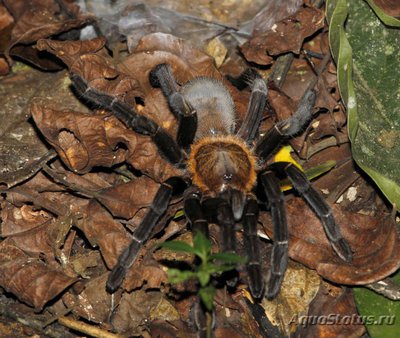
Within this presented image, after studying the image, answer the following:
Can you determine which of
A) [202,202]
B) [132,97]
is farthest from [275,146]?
[132,97]

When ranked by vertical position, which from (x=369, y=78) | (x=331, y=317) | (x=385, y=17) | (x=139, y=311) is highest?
(x=385, y=17)

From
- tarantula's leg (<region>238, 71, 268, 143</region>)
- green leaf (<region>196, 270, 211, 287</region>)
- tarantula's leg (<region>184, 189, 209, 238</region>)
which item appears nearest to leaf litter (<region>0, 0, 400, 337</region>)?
tarantula's leg (<region>184, 189, 209, 238</region>)

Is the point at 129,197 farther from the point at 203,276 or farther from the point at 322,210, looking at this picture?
the point at 203,276

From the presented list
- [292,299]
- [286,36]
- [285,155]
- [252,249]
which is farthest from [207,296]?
[286,36]

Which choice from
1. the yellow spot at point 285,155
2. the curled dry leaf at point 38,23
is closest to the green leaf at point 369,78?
the yellow spot at point 285,155

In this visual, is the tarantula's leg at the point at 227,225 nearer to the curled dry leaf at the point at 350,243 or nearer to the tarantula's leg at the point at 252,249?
the tarantula's leg at the point at 252,249

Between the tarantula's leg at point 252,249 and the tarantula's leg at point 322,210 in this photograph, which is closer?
the tarantula's leg at point 252,249
